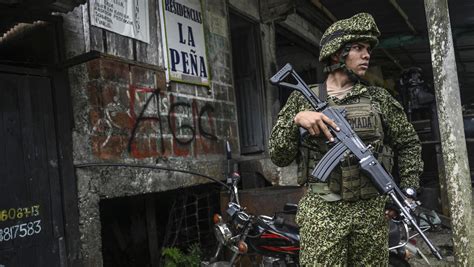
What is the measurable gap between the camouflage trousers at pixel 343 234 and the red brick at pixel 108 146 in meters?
2.08

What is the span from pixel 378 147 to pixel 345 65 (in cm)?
47

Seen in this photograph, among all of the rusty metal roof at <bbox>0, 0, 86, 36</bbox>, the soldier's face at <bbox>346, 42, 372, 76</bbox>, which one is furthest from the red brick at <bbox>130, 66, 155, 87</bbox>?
the soldier's face at <bbox>346, 42, 372, 76</bbox>

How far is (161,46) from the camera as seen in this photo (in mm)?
4727

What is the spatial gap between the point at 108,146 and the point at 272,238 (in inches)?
61.8

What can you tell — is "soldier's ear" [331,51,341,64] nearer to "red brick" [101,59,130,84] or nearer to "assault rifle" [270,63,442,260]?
"assault rifle" [270,63,442,260]

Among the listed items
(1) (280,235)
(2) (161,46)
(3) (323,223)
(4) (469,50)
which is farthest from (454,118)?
(4) (469,50)

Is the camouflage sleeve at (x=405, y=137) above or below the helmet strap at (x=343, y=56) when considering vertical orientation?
below

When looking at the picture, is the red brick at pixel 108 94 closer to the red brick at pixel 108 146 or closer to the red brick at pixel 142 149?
the red brick at pixel 108 146

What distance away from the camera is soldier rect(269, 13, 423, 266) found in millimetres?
2268

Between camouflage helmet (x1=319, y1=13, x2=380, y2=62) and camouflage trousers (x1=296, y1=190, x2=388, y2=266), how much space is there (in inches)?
31.5

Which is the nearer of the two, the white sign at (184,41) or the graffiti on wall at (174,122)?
the graffiti on wall at (174,122)

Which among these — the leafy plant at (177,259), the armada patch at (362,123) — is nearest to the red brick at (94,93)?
the leafy plant at (177,259)

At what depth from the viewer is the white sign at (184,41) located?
4828 millimetres

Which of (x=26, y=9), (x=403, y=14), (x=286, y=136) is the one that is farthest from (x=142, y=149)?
(x=403, y=14)
